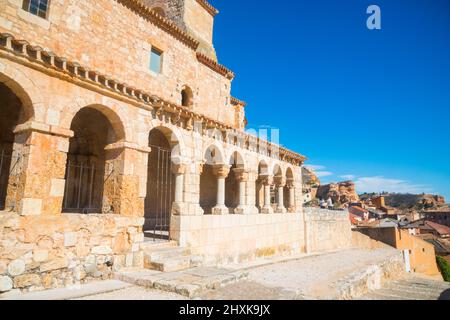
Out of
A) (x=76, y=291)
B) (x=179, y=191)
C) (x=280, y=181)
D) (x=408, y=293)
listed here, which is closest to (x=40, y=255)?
(x=76, y=291)

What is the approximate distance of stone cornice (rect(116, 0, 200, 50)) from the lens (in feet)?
32.0

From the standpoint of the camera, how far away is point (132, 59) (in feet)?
31.9

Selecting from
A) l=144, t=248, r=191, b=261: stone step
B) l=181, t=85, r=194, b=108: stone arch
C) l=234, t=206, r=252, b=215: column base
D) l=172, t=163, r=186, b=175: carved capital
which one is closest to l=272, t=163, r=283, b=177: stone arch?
l=234, t=206, r=252, b=215: column base

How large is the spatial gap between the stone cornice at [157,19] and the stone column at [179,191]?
5.91 metres

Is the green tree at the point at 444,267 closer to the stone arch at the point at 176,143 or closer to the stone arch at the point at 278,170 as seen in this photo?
the stone arch at the point at 278,170

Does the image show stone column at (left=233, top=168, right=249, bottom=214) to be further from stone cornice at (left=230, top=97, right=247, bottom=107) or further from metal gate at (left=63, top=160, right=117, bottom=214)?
stone cornice at (left=230, top=97, right=247, bottom=107)

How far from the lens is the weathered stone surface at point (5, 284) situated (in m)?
4.47

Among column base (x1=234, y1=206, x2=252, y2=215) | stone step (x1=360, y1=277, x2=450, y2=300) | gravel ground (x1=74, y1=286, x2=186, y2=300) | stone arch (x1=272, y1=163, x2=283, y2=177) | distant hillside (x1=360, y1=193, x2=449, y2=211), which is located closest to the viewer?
gravel ground (x1=74, y1=286, x2=186, y2=300)

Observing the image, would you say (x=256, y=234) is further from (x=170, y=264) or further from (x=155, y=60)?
(x=155, y=60)

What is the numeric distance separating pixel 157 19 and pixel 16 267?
930 cm

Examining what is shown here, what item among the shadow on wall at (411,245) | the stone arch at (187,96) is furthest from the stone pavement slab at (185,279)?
the shadow on wall at (411,245)

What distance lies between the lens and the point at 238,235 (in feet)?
33.0

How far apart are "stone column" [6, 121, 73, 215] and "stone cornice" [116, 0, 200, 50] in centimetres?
637
